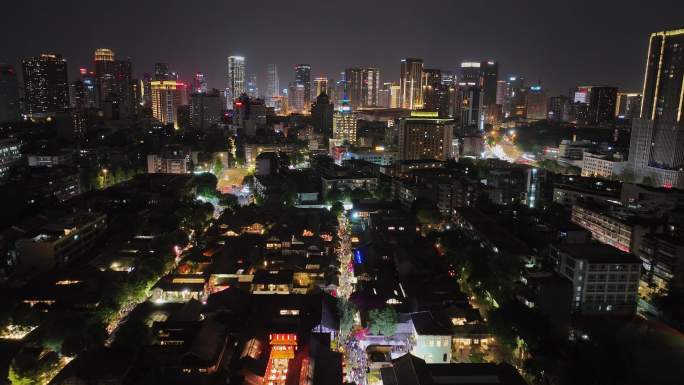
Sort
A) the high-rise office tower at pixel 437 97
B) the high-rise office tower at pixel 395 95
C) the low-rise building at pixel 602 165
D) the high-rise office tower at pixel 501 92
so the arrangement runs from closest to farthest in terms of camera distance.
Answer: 1. the low-rise building at pixel 602 165
2. the high-rise office tower at pixel 437 97
3. the high-rise office tower at pixel 395 95
4. the high-rise office tower at pixel 501 92

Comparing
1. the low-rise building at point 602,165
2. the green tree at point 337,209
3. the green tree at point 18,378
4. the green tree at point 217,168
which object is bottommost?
the green tree at point 18,378

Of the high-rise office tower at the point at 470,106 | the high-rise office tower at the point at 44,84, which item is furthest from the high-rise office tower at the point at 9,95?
the high-rise office tower at the point at 470,106

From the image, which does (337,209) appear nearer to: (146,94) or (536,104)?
(146,94)


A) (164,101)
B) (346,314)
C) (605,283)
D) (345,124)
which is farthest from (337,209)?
(164,101)

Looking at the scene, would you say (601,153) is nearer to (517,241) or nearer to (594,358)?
(517,241)

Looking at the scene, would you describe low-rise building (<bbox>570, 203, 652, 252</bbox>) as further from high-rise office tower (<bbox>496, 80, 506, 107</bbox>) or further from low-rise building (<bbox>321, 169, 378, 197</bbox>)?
high-rise office tower (<bbox>496, 80, 506, 107</bbox>)

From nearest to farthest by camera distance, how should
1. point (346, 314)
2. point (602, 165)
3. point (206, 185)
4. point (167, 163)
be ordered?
point (346, 314) → point (206, 185) → point (167, 163) → point (602, 165)

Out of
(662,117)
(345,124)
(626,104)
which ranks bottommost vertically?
(345,124)

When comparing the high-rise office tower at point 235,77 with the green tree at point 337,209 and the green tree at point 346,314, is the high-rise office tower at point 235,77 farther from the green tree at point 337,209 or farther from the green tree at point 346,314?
the green tree at point 346,314

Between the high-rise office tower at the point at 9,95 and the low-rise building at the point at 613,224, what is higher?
the high-rise office tower at the point at 9,95
